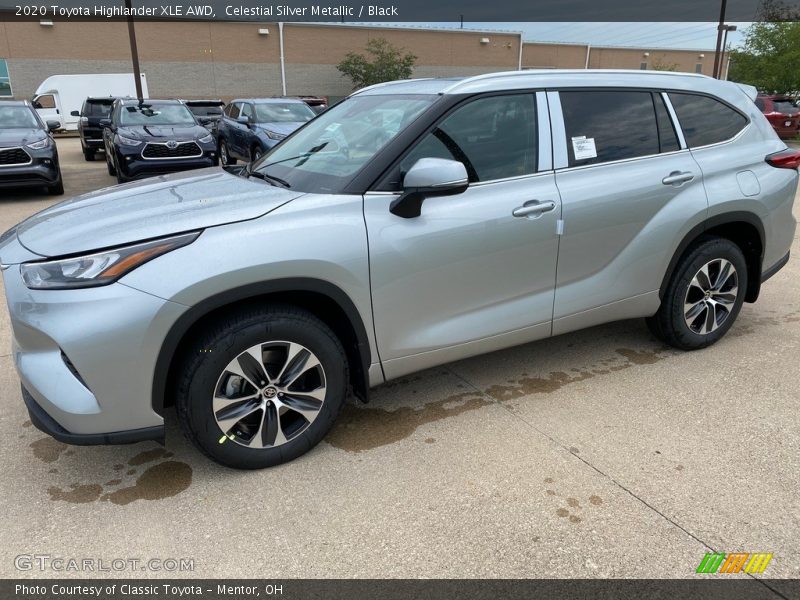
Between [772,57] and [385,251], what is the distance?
31.1 meters

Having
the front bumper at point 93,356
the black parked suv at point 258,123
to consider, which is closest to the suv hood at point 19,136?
the black parked suv at point 258,123

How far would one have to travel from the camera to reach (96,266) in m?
2.44

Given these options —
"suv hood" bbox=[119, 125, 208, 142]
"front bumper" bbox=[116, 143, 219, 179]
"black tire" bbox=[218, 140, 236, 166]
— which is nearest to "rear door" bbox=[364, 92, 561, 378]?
"front bumper" bbox=[116, 143, 219, 179]

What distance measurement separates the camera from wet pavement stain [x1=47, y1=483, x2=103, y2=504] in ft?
8.79

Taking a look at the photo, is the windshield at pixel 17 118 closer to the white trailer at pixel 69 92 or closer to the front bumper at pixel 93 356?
the front bumper at pixel 93 356

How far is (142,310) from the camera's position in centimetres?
239

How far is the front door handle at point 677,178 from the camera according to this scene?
365 cm

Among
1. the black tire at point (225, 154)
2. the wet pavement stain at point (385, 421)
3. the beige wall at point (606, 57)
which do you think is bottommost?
the wet pavement stain at point (385, 421)

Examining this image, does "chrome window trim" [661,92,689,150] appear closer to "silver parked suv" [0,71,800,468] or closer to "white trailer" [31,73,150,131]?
"silver parked suv" [0,71,800,468]

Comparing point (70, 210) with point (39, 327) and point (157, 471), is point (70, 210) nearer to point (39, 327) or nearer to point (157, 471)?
point (39, 327)

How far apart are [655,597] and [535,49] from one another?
56.3 m

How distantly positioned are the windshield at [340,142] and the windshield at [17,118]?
8814mm

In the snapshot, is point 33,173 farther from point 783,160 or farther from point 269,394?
point 783,160

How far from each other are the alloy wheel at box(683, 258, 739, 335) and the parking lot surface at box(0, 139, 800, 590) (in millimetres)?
364
